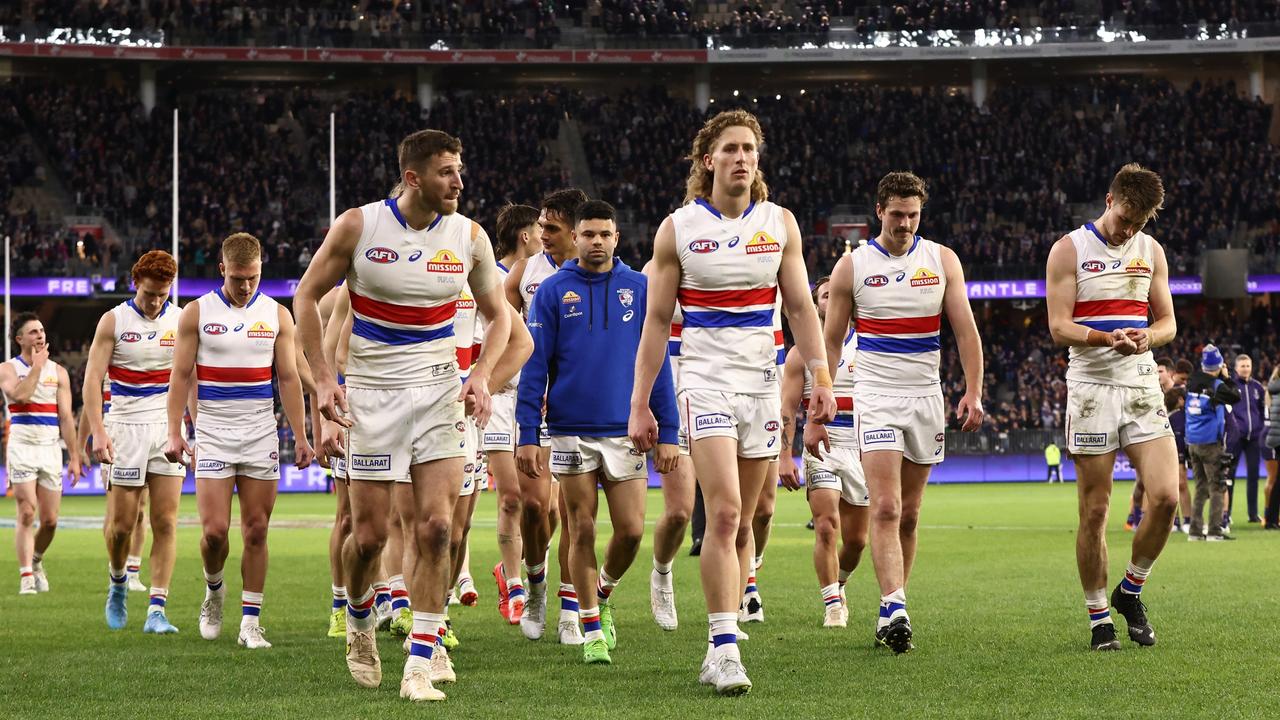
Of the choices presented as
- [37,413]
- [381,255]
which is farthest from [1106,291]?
[37,413]

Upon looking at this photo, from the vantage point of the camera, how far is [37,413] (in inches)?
598

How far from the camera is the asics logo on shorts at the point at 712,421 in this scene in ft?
24.9

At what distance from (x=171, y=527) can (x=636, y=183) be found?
136ft

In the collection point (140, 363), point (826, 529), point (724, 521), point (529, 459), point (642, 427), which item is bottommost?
point (826, 529)

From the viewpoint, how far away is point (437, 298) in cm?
777

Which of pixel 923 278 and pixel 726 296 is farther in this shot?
pixel 923 278

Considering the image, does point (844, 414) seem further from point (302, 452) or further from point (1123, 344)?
point (302, 452)

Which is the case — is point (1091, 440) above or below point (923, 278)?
below

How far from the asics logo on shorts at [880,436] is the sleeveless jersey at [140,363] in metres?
5.55

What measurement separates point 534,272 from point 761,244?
3.27 m

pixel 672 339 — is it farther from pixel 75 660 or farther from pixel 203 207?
pixel 203 207

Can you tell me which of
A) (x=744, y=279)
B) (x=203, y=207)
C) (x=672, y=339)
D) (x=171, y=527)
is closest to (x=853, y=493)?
(x=672, y=339)

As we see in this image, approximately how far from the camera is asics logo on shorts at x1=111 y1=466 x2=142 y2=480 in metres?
11.4

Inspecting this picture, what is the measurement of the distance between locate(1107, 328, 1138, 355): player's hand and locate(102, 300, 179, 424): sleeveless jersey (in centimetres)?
696
